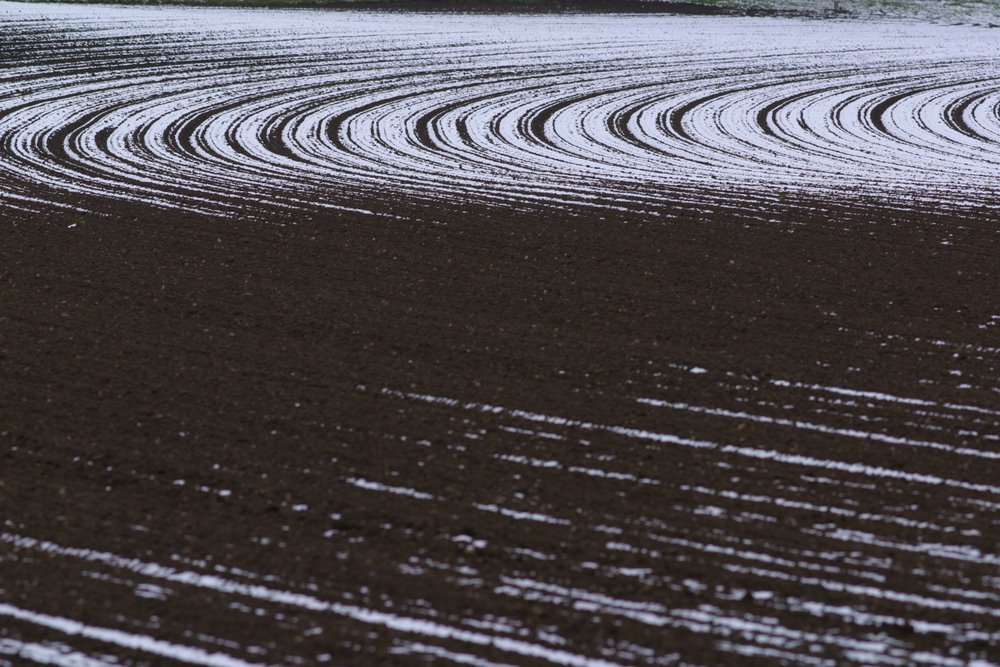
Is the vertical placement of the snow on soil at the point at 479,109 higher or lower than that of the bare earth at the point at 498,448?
higher

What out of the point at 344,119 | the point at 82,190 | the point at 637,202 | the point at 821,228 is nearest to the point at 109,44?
the point at 344,119

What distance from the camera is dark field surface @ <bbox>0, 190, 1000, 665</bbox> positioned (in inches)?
138

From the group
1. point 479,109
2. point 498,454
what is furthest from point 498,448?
point 479,109

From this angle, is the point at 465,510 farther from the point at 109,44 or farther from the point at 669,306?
the point at 109,44

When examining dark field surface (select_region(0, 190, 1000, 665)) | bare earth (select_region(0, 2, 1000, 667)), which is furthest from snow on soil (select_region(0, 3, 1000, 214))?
dark field surface (select_region(0, 190, 1000, 665))

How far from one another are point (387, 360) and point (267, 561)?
2020 millimetres

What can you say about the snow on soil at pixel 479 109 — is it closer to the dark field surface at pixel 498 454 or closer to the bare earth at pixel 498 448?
the bare earth at pixel 498 448

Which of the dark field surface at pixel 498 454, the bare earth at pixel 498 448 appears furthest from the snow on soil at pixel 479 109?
the dark field surface at pixel 498 454

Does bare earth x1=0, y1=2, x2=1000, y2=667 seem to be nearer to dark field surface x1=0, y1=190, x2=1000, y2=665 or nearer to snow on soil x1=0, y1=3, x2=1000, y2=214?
dark field surface x1=0, y1=190, x2=1000, y2=665

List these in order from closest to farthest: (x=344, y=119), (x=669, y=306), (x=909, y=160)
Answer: (x=669, y=306), (x=909, y=160), (x=344, y=119)

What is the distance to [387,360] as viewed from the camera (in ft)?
18.7

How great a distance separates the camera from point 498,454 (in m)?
4.64

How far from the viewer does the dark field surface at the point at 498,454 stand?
3494 millimetres

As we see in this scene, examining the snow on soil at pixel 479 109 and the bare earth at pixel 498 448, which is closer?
the bare earth at pixel 498 448
